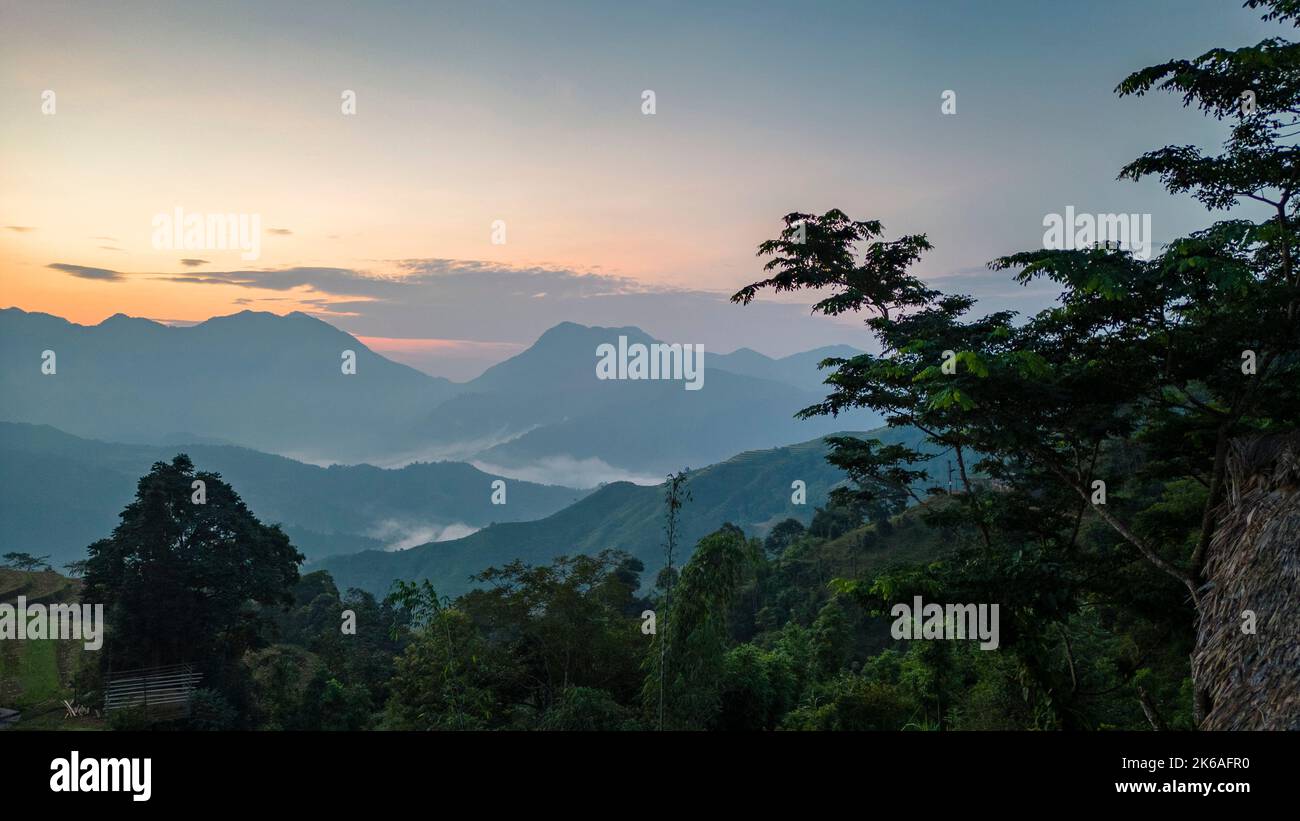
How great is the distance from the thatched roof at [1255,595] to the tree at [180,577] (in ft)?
87.1

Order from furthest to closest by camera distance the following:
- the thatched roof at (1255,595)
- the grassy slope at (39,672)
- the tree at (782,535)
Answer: the tree at (782,535) < the grassy slope at (39,672) < the thatched roof at (1255,595)

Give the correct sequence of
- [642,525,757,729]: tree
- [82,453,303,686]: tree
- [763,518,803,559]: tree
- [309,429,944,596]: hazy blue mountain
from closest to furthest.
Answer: [642,525,757,729]: tree, [82,453,303,686]: tree, [763,518,803,559]: tree, [309,429,944,596]: hazy blue mountain

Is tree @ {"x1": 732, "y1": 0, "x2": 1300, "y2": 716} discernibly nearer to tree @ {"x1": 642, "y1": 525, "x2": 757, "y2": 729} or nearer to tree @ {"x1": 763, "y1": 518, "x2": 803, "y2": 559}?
tree @ {"x1": 642, "y1": 525, "x2": 757, "y2": 729}

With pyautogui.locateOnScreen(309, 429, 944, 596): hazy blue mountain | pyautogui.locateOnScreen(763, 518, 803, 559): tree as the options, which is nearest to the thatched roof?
pyautogui.locateOnScreen(763, 518, 803, 559): tree

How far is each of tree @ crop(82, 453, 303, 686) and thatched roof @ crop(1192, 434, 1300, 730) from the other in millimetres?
26561

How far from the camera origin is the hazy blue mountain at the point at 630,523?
12450 centimetres

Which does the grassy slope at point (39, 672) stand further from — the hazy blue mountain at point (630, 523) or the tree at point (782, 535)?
the hazy blue mountain at point (630, 523)

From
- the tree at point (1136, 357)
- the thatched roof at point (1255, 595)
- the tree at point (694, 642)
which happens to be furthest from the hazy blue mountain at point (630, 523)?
the thatched roof at point (1255, 595)

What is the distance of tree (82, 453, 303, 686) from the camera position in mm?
22359

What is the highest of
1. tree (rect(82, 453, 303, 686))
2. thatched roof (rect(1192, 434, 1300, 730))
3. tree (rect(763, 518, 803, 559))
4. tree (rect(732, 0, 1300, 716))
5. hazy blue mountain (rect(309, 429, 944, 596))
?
tree (rect(732, 0, 1300, 716))

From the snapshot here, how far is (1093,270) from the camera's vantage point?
25.2 ft

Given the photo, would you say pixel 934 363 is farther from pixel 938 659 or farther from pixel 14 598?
pixel 14 598

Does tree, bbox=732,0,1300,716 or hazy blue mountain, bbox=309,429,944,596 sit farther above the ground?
tree, bbox=732,0,1300,716
